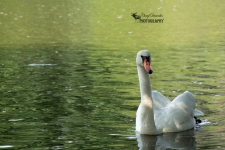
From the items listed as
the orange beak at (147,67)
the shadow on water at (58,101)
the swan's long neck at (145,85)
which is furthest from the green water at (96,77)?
the orange beak at (147,67)

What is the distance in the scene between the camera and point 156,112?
12141mm

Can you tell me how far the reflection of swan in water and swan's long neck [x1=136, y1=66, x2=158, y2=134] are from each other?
5.5 inches

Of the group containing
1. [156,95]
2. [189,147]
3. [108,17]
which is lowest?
[189,147]

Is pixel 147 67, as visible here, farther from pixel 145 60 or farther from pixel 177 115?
pixel 177 115

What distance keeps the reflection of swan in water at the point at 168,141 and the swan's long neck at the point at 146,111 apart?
5.5 inches

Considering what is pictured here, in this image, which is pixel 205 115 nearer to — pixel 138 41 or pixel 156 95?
pixel 156 95

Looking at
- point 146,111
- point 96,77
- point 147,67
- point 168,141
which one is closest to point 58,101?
point 96,77

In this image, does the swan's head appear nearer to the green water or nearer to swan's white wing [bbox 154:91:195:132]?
swan's white wing [bbox 154:91:195:132]

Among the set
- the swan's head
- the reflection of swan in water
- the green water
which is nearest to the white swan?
the swan's head

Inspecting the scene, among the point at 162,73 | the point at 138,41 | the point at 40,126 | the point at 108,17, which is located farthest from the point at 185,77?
the point at 108,17

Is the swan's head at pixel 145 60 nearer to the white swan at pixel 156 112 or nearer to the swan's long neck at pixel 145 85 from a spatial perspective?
the white swan at pixel 156 112

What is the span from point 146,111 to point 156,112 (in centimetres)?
71

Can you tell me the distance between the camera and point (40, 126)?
12.2 meters

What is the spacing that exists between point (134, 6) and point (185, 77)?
3601cm
